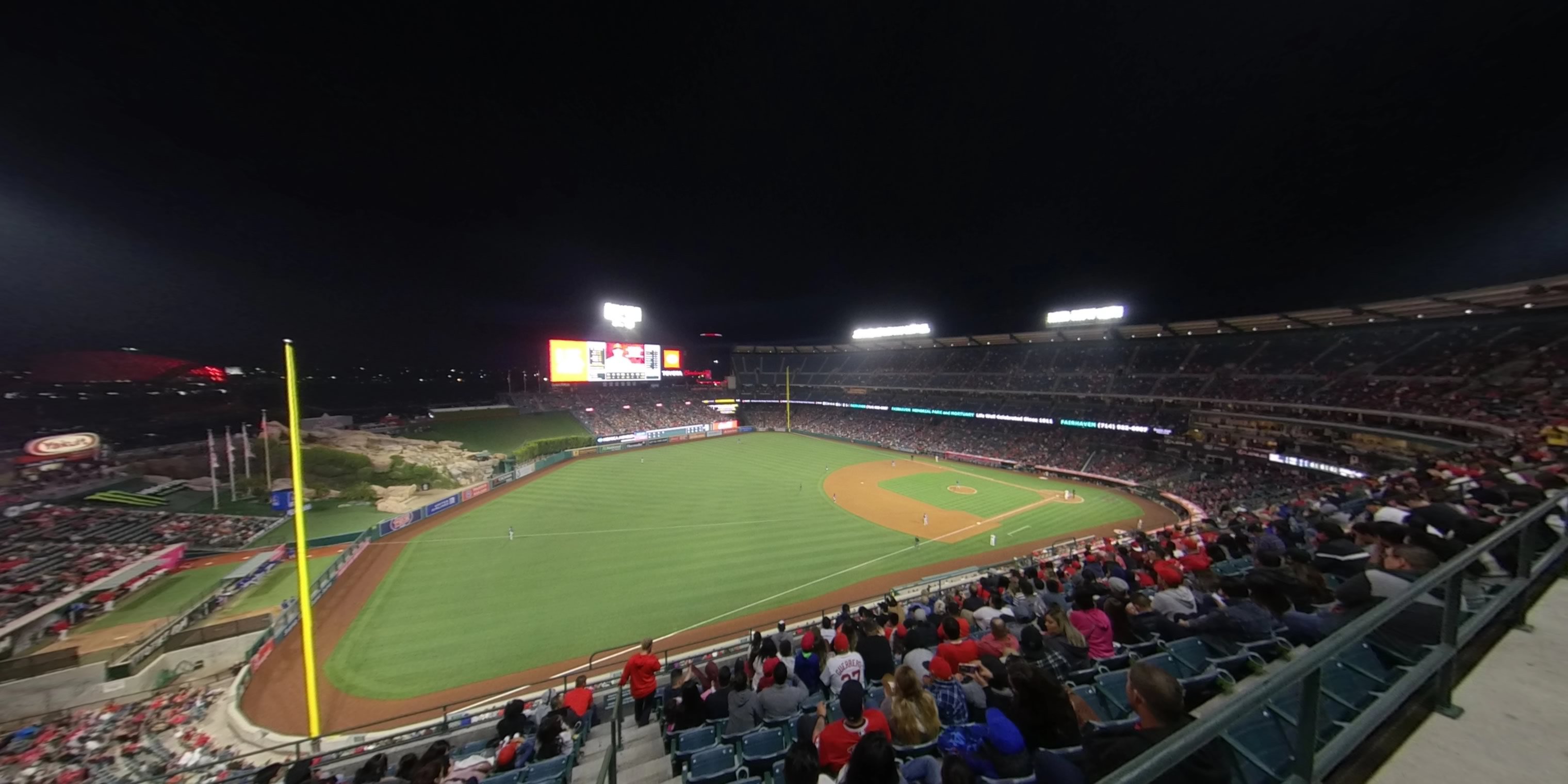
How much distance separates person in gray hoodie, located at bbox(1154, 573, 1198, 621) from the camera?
582cm

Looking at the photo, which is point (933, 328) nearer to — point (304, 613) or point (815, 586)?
point (815, 586)

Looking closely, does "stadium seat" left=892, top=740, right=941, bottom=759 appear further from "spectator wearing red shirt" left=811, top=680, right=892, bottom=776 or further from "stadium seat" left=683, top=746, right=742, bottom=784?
"stadium seat" left=683, top=746, right=742, bottom=784

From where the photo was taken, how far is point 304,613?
1034 cm

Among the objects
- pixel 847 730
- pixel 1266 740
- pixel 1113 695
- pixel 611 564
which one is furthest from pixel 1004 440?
pixel 847 730

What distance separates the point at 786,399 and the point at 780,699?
64045mm

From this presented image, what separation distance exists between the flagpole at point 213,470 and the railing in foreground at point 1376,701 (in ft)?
121

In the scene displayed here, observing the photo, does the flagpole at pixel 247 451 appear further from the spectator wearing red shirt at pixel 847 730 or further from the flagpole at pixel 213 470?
the spectator wearing red shirt at pixel 847 730

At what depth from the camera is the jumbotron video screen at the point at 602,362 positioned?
4612 centimetres

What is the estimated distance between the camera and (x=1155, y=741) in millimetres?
2107

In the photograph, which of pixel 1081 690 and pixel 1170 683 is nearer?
pixel 1170 683

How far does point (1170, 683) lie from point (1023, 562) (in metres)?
17.2

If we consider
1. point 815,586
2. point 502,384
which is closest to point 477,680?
point 815,586

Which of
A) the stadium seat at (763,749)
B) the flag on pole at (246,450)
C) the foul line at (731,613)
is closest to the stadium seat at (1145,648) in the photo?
the stadium seat at (763,749)

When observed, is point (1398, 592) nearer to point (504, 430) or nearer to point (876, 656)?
point (876, 656)
